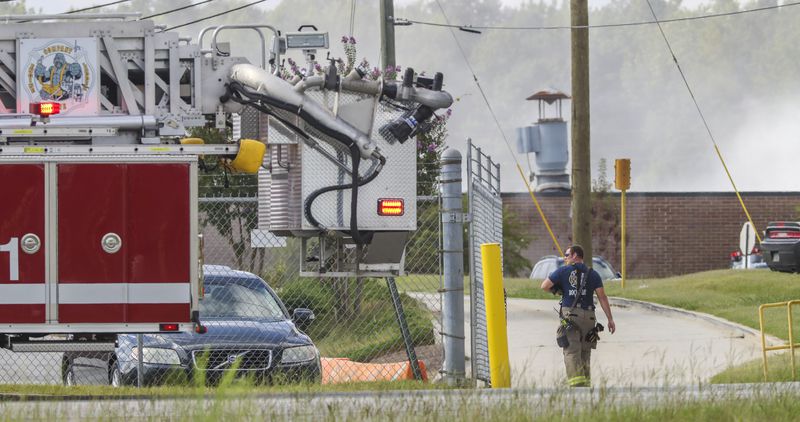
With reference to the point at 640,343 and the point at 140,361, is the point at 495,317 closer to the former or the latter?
the point at 140,361

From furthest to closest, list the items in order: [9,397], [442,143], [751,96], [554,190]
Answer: [751,96], [554,190], [442,143], [9,397]

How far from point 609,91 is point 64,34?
309 ft

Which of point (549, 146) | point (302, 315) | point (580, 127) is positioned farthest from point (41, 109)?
point (549, 146)

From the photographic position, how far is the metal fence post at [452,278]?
43.7 feet

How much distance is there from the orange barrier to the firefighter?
1.38 meters

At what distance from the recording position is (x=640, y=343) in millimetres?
20531

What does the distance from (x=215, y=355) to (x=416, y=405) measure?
14.2 feet

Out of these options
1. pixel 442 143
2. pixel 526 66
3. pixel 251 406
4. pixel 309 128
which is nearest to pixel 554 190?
pixel 442 143

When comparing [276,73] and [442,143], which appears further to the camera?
[442,143]

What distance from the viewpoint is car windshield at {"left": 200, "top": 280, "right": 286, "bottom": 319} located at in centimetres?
1482

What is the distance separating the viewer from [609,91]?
10488 centimetres

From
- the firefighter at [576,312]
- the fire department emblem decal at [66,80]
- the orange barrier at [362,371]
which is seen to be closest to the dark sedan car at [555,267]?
the orange barrier at [362,371]

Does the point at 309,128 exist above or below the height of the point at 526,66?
below

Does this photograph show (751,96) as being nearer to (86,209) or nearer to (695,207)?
(695,207)
